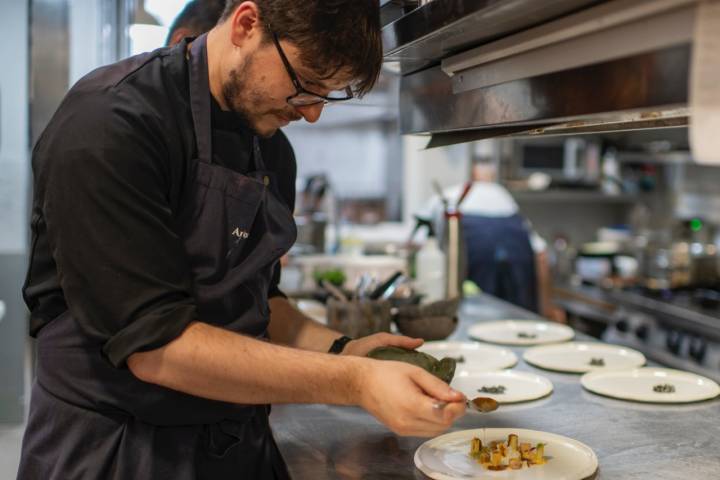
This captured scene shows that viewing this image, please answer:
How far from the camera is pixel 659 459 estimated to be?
143cm

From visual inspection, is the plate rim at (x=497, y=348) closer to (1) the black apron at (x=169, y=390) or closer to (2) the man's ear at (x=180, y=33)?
(1) the black apron at (x=169, y=390)

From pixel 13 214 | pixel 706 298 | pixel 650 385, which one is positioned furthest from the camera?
pixel 706 298

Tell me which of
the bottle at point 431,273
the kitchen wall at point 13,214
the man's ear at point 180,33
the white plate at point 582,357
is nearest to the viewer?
the white plate at point 582,357

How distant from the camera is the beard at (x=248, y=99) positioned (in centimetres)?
142

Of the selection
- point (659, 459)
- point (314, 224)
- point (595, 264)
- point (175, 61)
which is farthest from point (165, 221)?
point (595, 264)

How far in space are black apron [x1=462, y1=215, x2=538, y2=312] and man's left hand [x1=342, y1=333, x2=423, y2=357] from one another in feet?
9.26

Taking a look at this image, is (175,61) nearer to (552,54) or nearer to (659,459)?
(552,54)

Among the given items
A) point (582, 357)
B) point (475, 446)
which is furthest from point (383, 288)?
point (475, 446)

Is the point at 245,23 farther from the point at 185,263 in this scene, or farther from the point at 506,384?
the point at 506,384

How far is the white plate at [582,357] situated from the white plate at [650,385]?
87 mm

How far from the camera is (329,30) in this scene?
1336mm

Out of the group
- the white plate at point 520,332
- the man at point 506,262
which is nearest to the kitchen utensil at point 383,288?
the white plate at point 520,332

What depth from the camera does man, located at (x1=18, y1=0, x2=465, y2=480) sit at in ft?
4.07

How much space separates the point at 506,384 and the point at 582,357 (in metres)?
0.40
